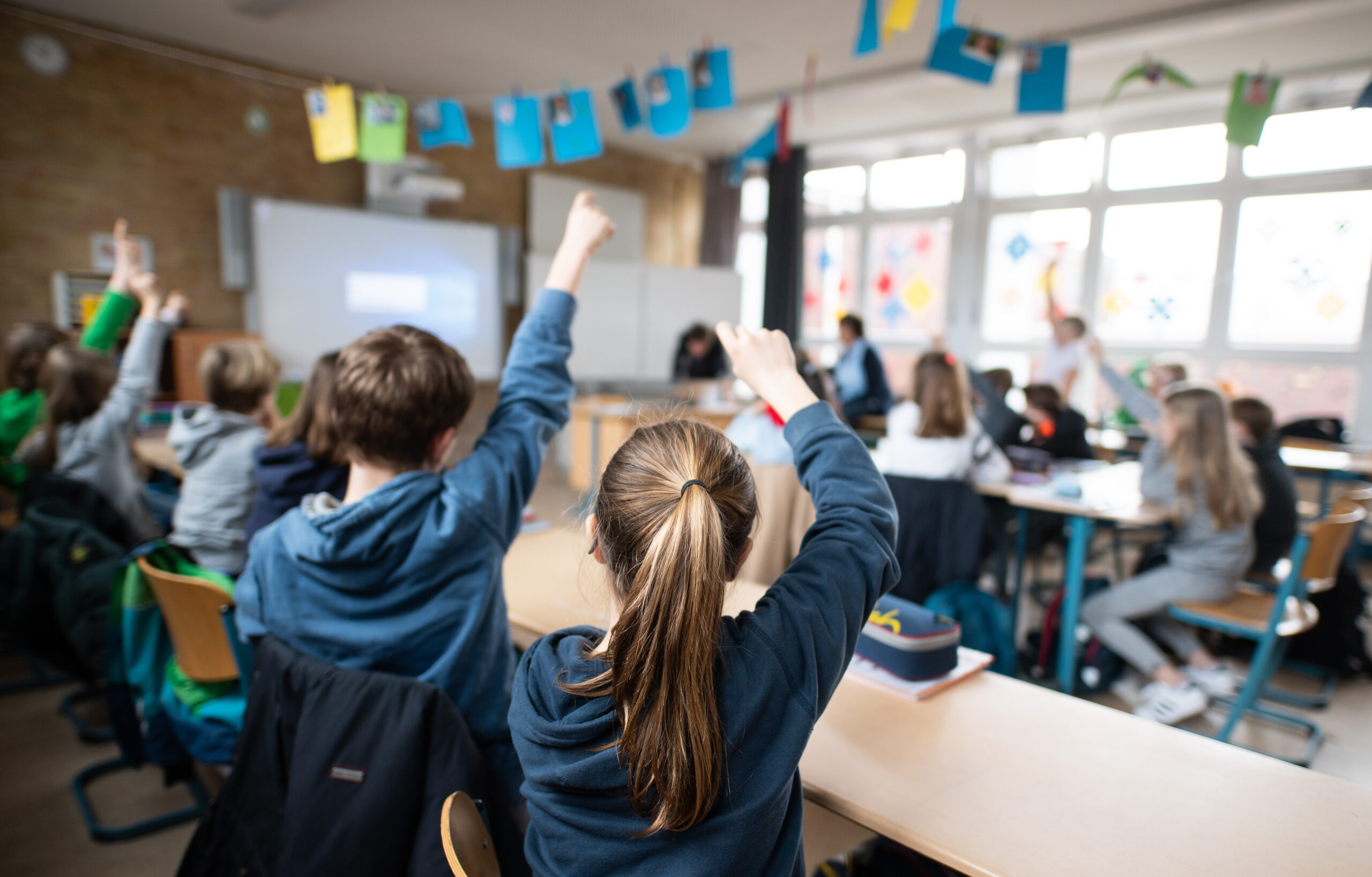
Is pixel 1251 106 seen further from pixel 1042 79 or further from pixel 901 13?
pixel 901 13

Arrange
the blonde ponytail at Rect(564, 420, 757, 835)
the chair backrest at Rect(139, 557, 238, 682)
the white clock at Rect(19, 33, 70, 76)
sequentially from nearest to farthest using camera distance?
the blonde ponytail at Rect(564, 420, 757, 835) < the chair backrest at Rect(139, 557, 238, 682) < the white clock at Rect(19, 33, 70, 76)

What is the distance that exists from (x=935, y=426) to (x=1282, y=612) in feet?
3.68

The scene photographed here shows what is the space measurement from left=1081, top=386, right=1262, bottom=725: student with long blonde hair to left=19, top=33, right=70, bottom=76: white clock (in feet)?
19.2

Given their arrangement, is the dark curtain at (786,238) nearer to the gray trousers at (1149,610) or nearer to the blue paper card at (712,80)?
the blue paper card at (712,80)

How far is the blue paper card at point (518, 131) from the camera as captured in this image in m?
3.34

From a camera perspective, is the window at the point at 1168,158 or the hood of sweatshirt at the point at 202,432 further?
the window at the point at 1168,158

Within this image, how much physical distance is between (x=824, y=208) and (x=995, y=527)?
16.9ft

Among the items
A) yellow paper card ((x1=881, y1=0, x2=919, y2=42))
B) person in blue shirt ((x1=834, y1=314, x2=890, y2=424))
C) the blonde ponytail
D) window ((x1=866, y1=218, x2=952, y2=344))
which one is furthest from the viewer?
window ((x1=866, y1=218, x2=952, y2=344))

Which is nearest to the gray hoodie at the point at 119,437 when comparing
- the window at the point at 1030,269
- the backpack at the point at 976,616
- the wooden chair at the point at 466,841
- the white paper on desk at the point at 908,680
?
the wooden chair at the point at 466,841

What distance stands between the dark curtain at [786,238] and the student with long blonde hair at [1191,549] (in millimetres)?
4933

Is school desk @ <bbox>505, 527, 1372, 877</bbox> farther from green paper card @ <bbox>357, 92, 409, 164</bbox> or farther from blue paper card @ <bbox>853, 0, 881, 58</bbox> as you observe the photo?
green paper card @ <bbox>357, 92, 409, 164</bbox>

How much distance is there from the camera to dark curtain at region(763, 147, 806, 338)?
7230 mm

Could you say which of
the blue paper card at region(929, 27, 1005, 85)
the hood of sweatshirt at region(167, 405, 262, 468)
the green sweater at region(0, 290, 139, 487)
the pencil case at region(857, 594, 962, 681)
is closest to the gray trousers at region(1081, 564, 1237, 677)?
the pencil case at region(857, 594, 962, 681)

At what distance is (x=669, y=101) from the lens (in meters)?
3.24
